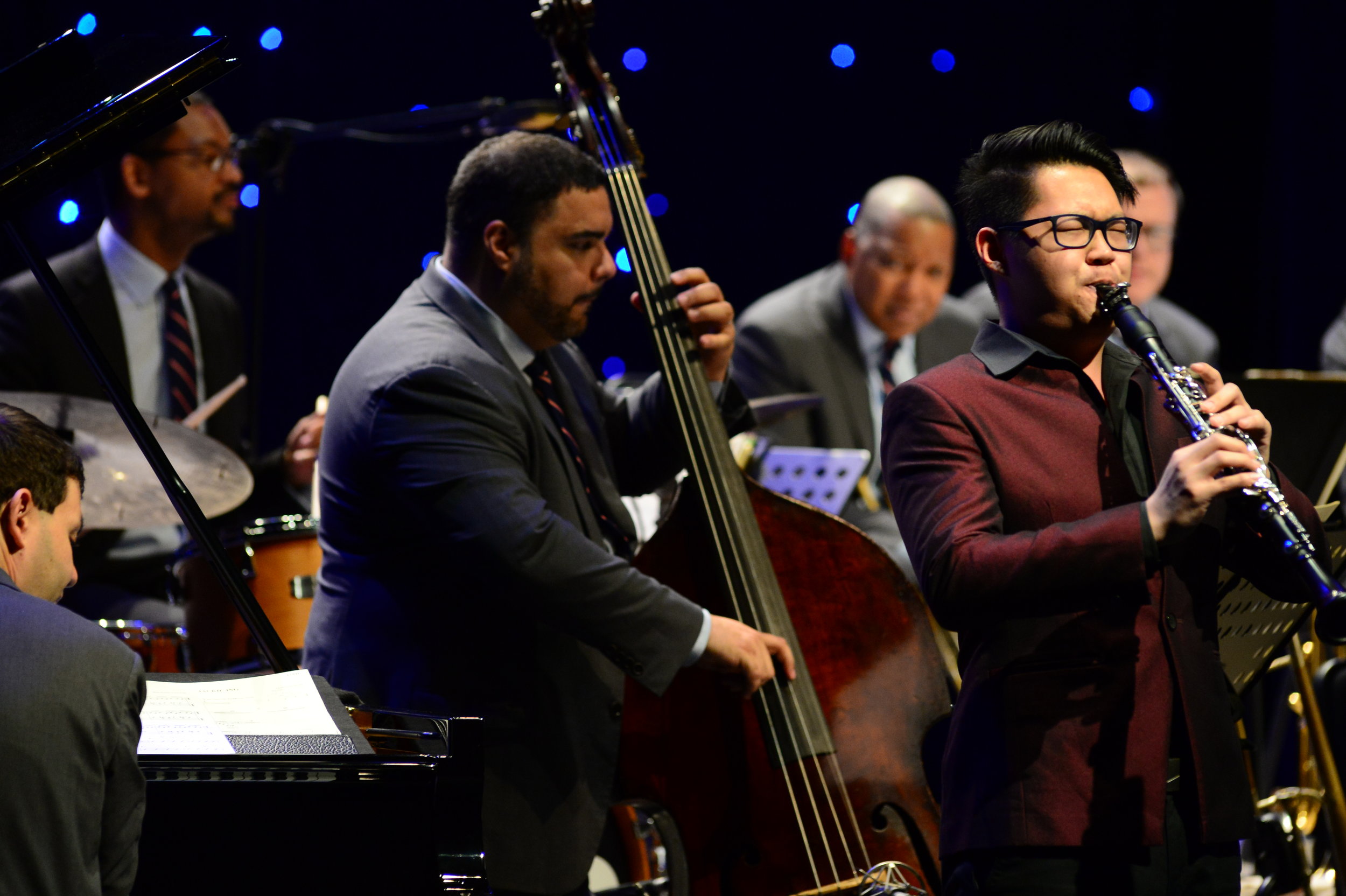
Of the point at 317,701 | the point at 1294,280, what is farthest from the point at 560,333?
the point at 1294,280

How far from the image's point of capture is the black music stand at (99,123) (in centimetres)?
195

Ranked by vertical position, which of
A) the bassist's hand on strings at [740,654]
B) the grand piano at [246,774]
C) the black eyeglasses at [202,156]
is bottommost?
the bassist's hand on strings at [740,654]

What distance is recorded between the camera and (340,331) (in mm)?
4992

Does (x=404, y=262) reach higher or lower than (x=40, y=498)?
higher

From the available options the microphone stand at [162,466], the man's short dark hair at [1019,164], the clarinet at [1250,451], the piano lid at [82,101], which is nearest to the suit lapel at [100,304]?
the microphone stand at [162,466]

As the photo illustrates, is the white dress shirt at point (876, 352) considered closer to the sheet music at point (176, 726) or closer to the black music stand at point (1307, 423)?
the black music stand at point (1307, 423)

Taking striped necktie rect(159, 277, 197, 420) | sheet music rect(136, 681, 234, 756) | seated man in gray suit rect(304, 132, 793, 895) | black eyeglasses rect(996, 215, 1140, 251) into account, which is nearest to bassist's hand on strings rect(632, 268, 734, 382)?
seated man in gray suit rect(304, 132, 793, 895)

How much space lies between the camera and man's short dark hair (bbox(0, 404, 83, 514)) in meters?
1.90

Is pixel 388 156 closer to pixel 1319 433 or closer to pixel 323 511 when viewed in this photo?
pixel 323 511

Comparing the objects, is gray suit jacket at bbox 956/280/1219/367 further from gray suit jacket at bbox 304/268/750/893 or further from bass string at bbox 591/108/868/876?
gray suit jacket at bbox 304/268/750/893

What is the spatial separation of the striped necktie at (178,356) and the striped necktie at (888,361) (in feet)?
7.20

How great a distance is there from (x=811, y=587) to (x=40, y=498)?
134 centimetres

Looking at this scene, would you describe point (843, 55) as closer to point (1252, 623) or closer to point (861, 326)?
point (861, 326)

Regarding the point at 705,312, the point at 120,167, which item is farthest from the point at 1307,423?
the point at 120,167
